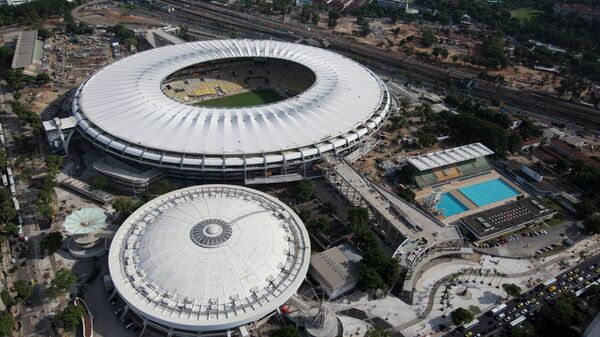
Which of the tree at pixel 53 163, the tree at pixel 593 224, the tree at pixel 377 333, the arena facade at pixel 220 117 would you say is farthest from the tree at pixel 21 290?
the tree at pixel 593 224

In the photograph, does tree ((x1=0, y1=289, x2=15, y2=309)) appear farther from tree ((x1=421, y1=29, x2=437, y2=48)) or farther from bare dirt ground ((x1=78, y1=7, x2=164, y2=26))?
tree ((x1=421, y1=29, x2=437, y2=48))

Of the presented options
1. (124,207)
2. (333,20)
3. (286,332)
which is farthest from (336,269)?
(333,20)

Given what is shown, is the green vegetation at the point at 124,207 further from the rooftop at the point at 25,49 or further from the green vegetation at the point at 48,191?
the rooftop at the point at 25,49

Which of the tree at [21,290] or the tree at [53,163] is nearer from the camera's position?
the tree at [21,290]

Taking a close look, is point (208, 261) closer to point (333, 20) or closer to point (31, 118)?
point (31, 118)

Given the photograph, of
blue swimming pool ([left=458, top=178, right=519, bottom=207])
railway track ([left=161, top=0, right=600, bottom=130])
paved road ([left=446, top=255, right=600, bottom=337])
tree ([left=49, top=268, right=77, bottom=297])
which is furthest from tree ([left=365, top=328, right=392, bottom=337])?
railway track ([left=161, top=0, right=600, bottom=130])

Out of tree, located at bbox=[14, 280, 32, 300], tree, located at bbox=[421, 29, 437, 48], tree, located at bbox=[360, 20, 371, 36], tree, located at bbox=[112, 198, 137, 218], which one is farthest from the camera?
tree, located at bbox=[360, 20, 371, 36]
